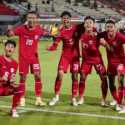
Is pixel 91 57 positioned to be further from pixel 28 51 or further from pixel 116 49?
pixel 28 51

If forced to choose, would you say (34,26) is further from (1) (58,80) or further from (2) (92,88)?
(2) (92,88)

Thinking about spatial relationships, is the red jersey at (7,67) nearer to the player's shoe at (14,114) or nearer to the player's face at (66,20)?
the player's shoe at (14,114)

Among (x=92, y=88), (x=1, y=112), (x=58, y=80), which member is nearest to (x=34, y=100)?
(x=58, y=80)

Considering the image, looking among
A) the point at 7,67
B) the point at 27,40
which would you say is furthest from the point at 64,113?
the point at 27,40

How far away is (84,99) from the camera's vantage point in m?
12.5

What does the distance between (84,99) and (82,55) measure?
4.01 feet

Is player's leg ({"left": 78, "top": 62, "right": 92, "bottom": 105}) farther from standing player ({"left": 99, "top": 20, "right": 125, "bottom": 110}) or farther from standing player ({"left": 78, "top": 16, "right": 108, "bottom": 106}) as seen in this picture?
standing player ({"left": 99, "top": 20, "right": 125, "bottom": 110})

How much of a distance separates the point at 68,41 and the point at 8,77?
6.86 feet

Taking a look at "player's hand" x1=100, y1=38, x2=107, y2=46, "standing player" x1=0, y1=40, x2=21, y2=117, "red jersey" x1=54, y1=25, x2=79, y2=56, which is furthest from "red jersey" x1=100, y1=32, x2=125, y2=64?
"standing player" x1=0, y1=40, x2=21, y2=117

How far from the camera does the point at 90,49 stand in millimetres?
11625

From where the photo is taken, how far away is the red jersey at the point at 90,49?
37.9 ft

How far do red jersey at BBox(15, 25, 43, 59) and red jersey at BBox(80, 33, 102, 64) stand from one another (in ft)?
3.40

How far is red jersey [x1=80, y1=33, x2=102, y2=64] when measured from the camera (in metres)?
11.6

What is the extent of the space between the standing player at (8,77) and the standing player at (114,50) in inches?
78.8
